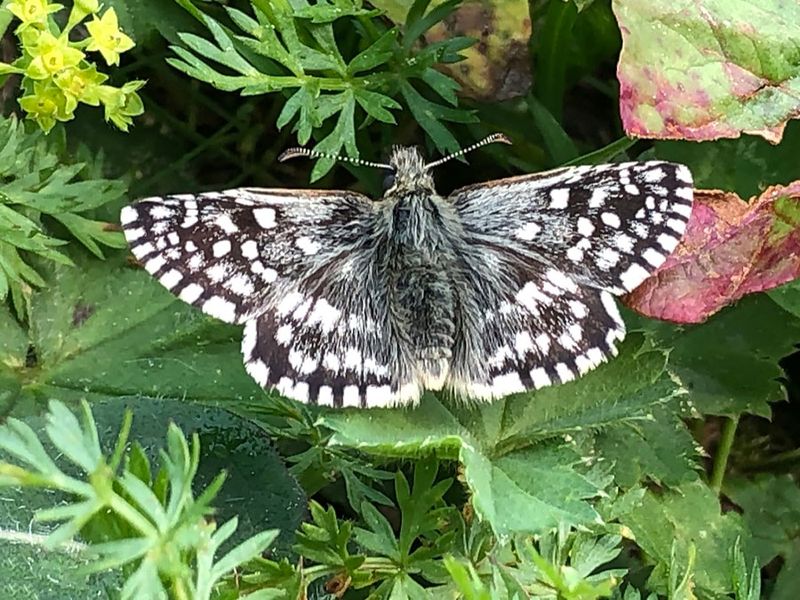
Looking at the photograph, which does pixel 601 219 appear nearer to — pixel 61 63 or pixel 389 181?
pixel 389 181

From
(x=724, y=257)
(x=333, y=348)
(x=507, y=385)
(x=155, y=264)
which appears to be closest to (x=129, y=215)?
(x=155, y=264)

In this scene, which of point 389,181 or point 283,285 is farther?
point 389,181

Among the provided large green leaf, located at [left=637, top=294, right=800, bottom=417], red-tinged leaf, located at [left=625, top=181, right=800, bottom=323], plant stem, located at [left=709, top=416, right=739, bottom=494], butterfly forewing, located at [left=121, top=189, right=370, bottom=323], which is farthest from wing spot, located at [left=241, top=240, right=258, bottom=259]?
plant stem, located at [left=709, top=416, right=739, bottom=494]

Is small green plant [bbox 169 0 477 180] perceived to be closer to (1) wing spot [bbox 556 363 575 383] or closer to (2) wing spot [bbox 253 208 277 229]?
(2) wing spot [bbox 253 208 277 229]

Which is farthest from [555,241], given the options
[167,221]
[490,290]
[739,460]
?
[739,460]

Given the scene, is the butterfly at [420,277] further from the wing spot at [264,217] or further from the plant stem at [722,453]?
the plant stem at [722,453]
